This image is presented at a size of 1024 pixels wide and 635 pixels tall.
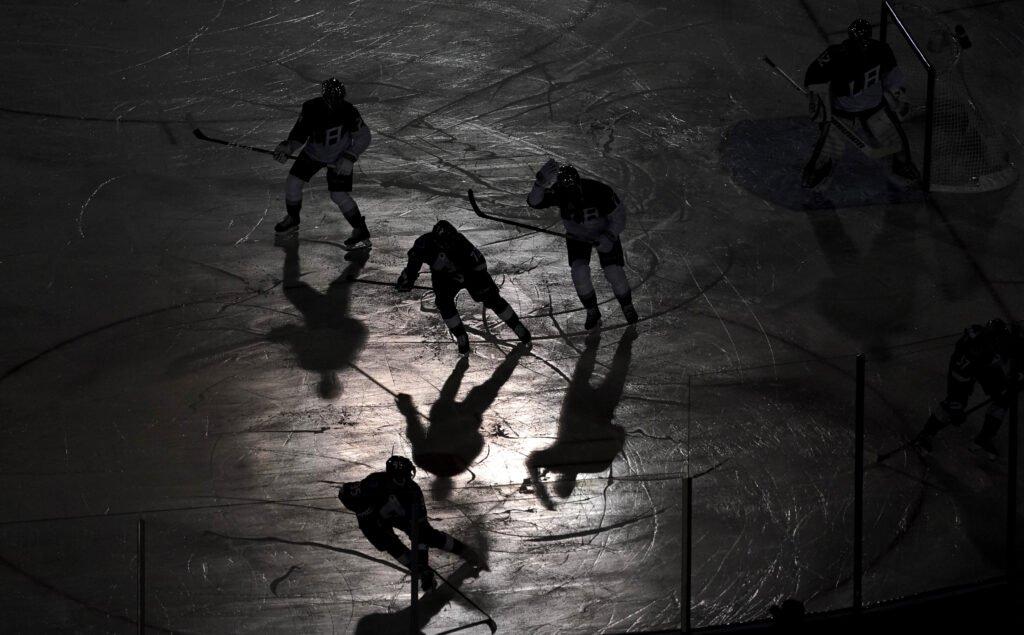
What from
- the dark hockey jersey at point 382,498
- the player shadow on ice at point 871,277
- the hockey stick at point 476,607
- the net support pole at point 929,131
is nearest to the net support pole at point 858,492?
the hockey stick at point 476,607

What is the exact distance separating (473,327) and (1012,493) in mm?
4411

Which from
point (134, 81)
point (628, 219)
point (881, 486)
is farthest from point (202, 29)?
point (881, 486)

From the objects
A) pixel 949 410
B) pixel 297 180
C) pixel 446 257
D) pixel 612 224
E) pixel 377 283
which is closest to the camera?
pixel 949 410

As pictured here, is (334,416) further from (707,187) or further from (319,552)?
(707,187)

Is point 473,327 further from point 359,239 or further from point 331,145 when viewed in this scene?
point 331,145

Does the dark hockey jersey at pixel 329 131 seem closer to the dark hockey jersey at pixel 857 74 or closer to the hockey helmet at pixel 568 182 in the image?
the hockey helmet at pixel 568 182

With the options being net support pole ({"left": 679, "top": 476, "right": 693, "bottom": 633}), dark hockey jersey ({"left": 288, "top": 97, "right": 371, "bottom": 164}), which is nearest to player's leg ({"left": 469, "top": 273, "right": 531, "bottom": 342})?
dark hockey jersey ({"left": 288, "top": 97, "right": 371, "bottom": 164})

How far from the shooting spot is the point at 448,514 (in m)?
7.25

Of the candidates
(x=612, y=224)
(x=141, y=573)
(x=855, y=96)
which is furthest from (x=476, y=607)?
(x=855, y=96)

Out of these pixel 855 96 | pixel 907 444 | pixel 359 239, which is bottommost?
pixel 359 239

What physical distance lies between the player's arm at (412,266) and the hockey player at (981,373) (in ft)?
11.8

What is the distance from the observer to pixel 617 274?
9.98 metres

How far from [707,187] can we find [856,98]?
4.86 feet

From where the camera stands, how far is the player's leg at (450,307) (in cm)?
960
